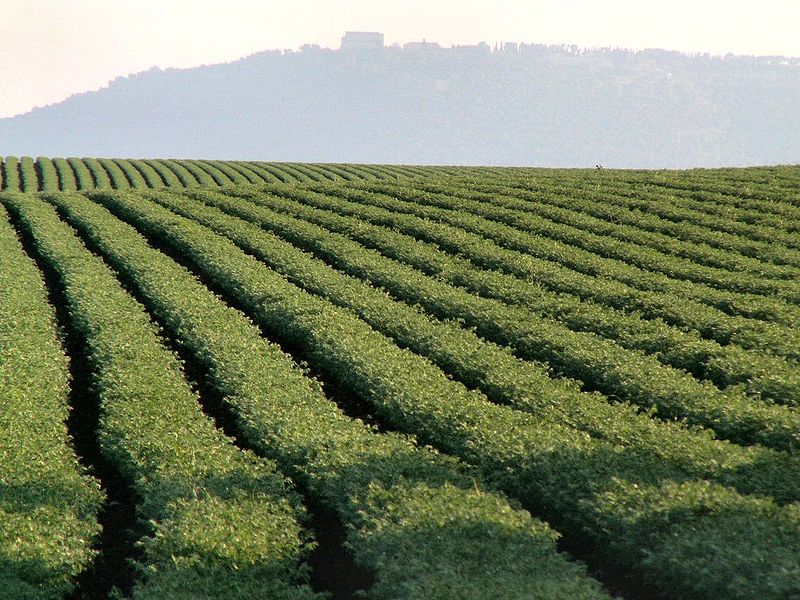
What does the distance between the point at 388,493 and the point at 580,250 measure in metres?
16.2

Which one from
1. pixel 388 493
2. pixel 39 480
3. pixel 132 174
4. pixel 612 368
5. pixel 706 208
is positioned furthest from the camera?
pixel 132 174

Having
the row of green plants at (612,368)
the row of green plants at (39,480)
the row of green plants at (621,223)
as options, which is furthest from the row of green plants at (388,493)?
the row of green plants at (621,223)

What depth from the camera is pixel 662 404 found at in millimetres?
14453

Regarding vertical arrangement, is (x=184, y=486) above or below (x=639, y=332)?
below

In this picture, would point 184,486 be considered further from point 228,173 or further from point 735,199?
point 228,173

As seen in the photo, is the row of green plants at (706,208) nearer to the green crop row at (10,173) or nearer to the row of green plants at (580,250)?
the row of green plants at (580,250)

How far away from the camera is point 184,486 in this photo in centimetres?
1220

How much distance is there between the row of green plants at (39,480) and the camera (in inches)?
412

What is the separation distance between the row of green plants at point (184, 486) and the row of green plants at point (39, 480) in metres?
0.54

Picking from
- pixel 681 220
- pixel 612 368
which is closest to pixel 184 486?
pixel 612 368

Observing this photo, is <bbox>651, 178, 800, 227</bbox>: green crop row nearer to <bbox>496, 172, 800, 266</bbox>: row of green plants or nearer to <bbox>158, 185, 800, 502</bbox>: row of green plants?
<bbox>496, 172, 800, 266</bbox>: row of green plants

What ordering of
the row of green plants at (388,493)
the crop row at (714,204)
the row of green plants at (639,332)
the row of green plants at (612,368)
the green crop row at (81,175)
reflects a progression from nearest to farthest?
the row of green plants at (388,493), the row of green plants at (612,368), the row of green plants at (639,332), the crop row at (714,204), the green crop row at (81,175)

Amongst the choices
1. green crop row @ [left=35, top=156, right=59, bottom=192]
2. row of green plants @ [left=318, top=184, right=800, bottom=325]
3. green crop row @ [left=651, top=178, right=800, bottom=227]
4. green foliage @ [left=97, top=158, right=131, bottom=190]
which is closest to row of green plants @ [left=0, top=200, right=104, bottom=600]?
row of green plants @ [left=318, top=184, right=800, bottom=325]

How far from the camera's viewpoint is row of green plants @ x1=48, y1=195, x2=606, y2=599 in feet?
30.7
